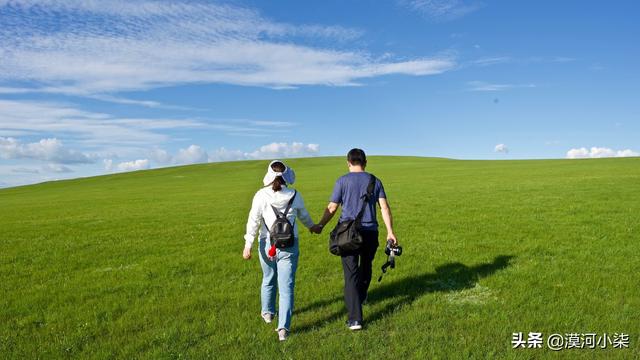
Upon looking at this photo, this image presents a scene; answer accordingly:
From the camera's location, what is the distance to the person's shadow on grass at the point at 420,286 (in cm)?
875

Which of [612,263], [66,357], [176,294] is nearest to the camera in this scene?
[66,357]

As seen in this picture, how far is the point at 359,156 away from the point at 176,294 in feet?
17.5

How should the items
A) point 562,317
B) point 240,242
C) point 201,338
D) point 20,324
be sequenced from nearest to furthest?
point 201,338
point 562,317
point 20,324
point 240,242

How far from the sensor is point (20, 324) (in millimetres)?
8875

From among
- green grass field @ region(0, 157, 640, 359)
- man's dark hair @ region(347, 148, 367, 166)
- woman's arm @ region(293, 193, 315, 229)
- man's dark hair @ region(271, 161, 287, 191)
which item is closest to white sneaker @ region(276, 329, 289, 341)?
green grass field @ region(0, 157, 640, 359)

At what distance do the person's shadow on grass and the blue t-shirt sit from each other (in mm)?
1865

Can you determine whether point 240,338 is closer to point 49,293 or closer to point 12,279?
point 49,293

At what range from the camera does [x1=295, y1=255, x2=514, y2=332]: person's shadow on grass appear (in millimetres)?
8753

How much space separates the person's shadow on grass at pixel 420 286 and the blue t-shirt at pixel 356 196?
187cm

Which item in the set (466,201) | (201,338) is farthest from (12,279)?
(466,201)

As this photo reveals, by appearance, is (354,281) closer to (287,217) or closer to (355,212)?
(355,212)

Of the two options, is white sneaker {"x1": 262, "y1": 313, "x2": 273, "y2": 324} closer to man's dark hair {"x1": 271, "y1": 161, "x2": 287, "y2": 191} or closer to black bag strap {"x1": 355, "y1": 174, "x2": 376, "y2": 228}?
black bag strap {"x1": 355, "y1": 174, "x2": 376, "y2": 228}

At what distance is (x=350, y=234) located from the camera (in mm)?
7695

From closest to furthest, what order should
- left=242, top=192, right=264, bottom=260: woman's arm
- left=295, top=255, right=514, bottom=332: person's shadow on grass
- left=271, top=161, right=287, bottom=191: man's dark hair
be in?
1. left=271, top=161, right=287, bottom=191: man's dark hair
2. left=242, top=192, right=264, bottom=260: woman's arm
3. left=295, top=255, right=514, bottom=332: person's shadow on grass
